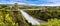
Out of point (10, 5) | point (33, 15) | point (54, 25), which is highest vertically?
point (10, 5)

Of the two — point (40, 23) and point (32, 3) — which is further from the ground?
point (32, 3)

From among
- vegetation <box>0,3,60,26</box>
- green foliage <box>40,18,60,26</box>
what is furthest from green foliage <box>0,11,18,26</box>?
green foliage <box>40,18,60,26</box>

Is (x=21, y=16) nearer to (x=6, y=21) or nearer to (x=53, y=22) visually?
(x=6, y=21)

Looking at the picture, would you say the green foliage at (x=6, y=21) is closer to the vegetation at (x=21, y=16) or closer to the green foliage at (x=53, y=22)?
the vegetation at (x=21, y=16)

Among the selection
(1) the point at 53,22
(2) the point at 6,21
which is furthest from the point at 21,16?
(1) the point at 53,22

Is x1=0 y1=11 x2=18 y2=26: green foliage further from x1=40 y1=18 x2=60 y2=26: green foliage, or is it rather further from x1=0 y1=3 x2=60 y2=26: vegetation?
x1=40 y1=18 x2=60 y2=26: green foliage

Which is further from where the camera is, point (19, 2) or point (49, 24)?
point (19, 2)

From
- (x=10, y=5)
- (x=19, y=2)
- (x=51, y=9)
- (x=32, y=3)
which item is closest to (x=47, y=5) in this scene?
(x=51, y=9)

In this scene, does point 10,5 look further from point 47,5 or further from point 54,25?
point 54,25

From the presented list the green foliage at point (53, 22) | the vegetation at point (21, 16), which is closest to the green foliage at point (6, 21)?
the vegetation at point (21, 16)
